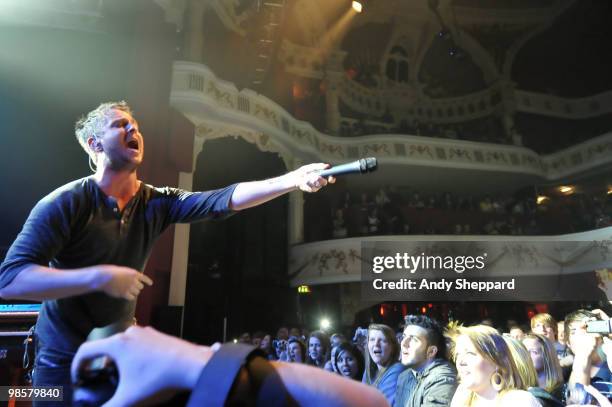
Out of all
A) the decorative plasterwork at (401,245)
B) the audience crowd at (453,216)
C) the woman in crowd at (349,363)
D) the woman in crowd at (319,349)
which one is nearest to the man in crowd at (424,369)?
the woman in crowd at (349,363)

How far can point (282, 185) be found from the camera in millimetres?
1003

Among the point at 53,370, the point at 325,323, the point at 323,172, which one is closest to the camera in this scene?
the point at 53,370

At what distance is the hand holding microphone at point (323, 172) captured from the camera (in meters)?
0.91

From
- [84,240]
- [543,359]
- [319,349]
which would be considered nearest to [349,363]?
[319,349]

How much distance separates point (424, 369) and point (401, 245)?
24.7 ft

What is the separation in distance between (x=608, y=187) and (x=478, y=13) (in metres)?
6.74

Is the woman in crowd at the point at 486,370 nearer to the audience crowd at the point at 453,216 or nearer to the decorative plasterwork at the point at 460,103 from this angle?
the audience crowd at the point at 453,216

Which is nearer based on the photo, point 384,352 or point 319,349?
point 384,352

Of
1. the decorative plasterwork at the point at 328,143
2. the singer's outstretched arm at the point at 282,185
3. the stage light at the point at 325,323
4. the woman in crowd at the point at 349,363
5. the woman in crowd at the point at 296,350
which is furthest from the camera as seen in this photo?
the stage light at the point at 325,323

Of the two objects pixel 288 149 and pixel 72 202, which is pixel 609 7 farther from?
pixel 72 202

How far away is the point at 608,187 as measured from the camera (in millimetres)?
12578

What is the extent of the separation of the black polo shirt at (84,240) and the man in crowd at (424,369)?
200cm

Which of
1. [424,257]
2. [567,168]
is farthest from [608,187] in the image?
[424,257]

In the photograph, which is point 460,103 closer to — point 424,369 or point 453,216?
point 453,216
